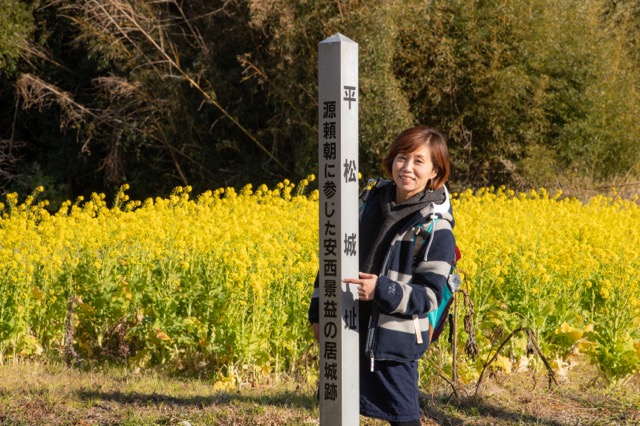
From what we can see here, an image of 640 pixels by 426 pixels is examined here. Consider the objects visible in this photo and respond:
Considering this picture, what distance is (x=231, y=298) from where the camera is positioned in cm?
461

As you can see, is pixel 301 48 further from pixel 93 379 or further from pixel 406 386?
pixel 406 386

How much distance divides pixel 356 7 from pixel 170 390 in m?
8.47

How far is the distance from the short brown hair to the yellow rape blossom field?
5.59 feet

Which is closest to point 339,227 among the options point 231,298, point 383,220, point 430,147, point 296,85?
point 383,220

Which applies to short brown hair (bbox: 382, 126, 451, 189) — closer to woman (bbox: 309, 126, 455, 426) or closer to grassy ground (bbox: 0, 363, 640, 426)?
woman (bbox: 309, 126, 455, 426)

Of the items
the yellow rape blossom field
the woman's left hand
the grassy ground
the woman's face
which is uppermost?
the woman's face

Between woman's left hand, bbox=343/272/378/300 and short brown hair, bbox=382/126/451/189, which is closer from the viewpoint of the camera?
woman's left hand, bbox=343/272/378/300

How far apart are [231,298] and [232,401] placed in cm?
66

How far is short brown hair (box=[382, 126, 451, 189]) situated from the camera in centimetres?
278

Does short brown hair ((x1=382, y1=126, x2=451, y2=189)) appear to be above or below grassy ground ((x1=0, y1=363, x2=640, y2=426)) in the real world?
above

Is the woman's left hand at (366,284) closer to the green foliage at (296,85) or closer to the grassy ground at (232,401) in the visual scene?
the grassy ground at (232,401)

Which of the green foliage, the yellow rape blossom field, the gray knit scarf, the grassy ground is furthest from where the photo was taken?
the green foliage

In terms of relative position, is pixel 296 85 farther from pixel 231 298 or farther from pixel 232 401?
pixel 232 401

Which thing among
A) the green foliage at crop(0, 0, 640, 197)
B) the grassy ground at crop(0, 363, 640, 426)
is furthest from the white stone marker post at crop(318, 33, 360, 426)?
the green foliage at crop(0, 0, 640, 197)
